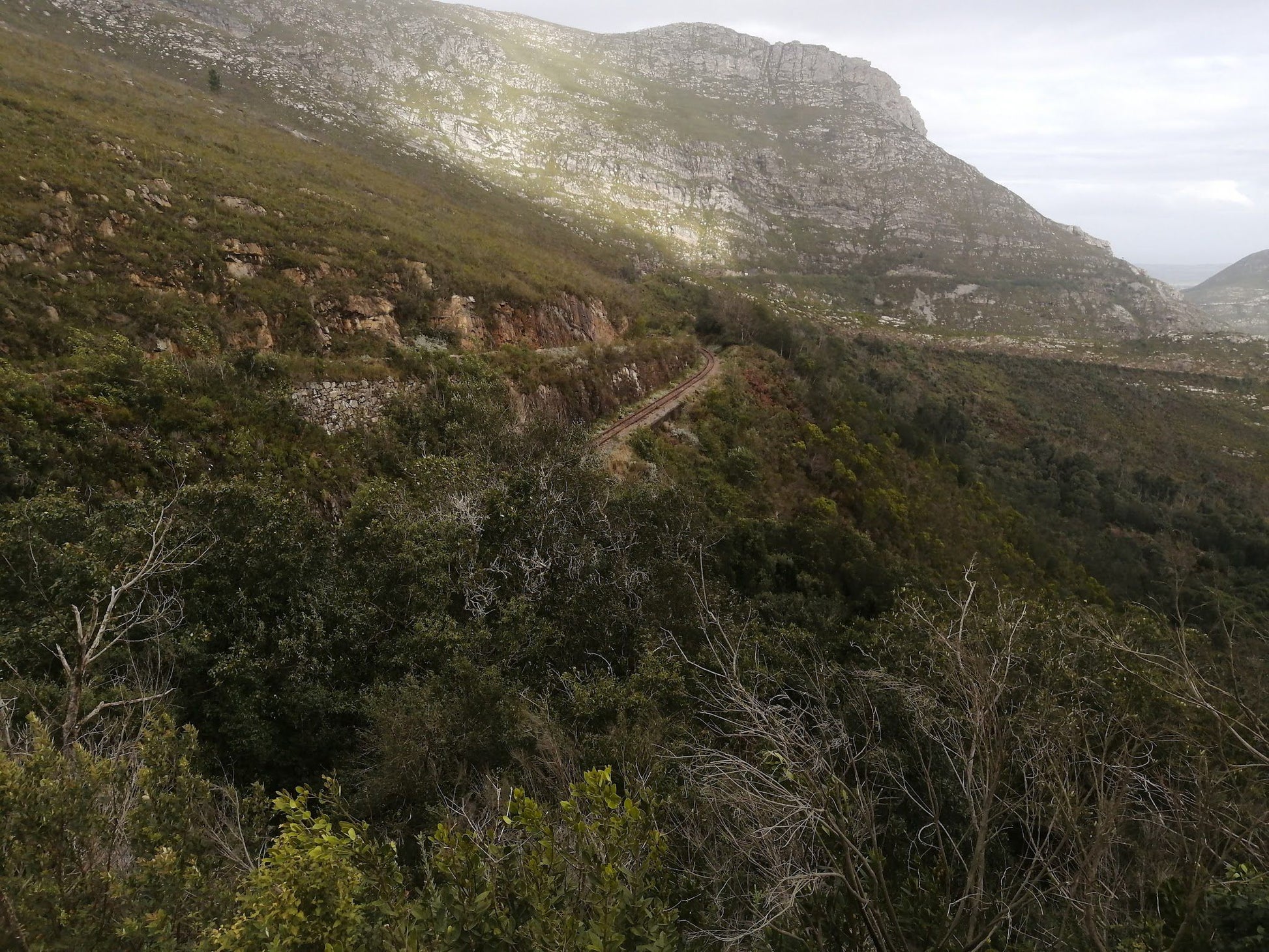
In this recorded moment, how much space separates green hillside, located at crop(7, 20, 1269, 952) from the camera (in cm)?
460

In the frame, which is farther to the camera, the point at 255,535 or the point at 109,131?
the point at 109,131

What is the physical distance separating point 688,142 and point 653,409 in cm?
12180

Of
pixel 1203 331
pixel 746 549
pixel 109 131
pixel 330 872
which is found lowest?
pixel 746 549

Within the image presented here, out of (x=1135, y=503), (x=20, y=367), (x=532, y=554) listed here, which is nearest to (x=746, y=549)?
(x=532, y=554)

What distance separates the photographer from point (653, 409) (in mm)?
25812

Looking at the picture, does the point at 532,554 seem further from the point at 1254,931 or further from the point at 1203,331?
the point at 1203,331

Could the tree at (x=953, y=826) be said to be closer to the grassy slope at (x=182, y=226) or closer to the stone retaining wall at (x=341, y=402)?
the stone retaining wall at (x=341, y=402)

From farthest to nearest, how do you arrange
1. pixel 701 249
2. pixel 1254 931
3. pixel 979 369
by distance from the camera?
1. pixel 701 249
2. pixel 979 369
3. pixel 1254 931

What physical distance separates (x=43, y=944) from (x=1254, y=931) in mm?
9139

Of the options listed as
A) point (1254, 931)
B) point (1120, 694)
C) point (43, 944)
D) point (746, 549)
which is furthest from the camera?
point (746, 549)

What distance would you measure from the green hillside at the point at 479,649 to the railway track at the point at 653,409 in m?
0.96

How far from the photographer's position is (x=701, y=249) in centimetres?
10050

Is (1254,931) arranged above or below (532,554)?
above

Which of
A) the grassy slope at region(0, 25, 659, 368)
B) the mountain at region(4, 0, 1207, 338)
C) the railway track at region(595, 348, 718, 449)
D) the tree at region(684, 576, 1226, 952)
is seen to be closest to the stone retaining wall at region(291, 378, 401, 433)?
the grassy slope at region(0, 25, 659, 368)
